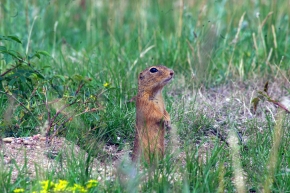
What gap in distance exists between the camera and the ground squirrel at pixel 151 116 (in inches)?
154

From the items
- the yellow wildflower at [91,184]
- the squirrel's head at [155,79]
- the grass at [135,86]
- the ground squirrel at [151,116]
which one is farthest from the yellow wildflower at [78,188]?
the squirrel's head at [155,79]

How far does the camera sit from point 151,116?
13.4 ft

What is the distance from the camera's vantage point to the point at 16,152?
3.93 m

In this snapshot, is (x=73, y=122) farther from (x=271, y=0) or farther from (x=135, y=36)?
(x=271, y=0)

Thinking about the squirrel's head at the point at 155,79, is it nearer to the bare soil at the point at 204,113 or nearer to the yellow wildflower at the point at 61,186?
the bare soil at the point at 204,113

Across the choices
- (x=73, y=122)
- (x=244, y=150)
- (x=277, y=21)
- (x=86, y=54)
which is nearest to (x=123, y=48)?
(x=86, y=54)

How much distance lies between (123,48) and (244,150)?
2.69 metres

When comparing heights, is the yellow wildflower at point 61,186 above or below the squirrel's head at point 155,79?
below

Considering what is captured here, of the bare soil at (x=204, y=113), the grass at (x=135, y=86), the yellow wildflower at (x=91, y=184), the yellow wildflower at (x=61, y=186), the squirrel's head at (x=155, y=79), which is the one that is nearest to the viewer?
the yellow wildflower at (x=61, y=186)

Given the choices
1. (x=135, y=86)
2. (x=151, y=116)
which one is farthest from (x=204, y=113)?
(x=151, y=116)

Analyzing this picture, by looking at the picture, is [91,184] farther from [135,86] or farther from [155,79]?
[135,86]

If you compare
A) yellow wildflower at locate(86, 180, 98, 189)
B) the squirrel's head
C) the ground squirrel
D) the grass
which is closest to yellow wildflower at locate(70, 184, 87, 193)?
yellow wildflower at locate(86, 180, 98, 189)

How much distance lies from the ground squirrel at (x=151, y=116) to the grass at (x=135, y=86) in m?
0.15

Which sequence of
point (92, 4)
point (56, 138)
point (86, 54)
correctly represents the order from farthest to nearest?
1. point (92, 4)
2. point (86, 54)
3. point (56, 138)
